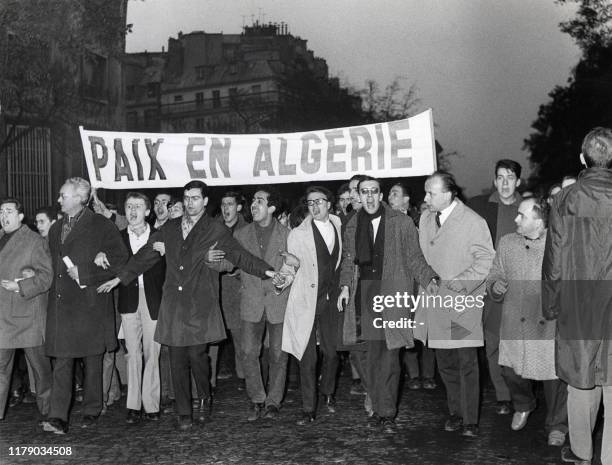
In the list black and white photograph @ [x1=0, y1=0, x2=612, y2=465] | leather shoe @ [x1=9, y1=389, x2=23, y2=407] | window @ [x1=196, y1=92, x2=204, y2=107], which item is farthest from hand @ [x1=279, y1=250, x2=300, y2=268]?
window @ [x1=196, y1=92, x2=204, y2=107]

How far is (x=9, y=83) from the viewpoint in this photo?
16031 millimetres

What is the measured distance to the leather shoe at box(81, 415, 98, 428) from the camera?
7.65 m

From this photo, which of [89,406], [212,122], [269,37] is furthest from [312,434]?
[269,37]

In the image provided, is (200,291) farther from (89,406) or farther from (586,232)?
(586,232)

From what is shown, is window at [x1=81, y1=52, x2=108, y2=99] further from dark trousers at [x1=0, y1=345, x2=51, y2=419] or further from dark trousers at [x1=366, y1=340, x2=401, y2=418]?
dark trousers at [x1=366, y1=340, x2=401, y2=418]

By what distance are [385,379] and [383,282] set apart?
88 centimetres

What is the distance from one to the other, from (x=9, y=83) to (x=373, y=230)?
36.3ft

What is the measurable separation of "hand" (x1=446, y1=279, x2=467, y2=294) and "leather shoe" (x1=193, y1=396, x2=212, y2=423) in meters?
2.60

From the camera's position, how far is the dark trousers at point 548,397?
22.2 ft

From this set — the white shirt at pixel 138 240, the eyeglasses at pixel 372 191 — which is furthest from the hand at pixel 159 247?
the eyeglasses at pixel 372 191

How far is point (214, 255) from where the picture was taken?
761cm

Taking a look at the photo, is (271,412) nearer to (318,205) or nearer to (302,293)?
(302,293)

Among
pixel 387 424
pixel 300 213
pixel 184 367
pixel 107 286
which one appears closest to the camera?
pixel 387 424

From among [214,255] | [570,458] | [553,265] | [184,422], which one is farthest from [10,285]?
[570,458]
